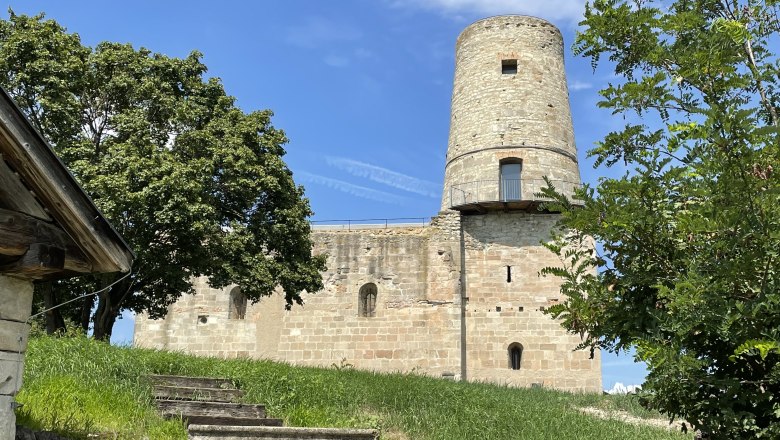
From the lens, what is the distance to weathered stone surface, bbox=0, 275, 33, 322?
16.5 feet

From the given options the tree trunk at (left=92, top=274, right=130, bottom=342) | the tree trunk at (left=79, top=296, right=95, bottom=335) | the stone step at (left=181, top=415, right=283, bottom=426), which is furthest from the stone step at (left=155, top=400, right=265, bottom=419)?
the tree trunk at (left=79, top=296, right=95, bottom=335)

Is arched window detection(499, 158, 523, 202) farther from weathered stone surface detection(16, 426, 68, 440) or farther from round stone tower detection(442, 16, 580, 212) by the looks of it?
weathered stone surface detection(16, 426, 68, 440)

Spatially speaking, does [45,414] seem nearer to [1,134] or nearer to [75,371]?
[75,371]

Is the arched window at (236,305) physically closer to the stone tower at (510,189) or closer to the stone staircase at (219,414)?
the stone tower at (510,189)

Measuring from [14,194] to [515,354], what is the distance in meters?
19.0

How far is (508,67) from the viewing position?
24703 millimetres

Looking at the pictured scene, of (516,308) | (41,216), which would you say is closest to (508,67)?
(516,308)

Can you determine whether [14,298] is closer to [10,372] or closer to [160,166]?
[10,372]

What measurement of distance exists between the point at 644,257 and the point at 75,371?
24.5 feet

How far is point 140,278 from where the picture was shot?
15852mm

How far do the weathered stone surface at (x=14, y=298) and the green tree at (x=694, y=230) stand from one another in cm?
409

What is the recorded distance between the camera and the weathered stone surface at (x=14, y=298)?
16.5 ft

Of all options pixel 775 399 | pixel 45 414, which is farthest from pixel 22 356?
pixel 775 399

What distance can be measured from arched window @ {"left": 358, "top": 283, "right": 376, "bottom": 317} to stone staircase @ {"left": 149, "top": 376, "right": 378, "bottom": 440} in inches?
499
